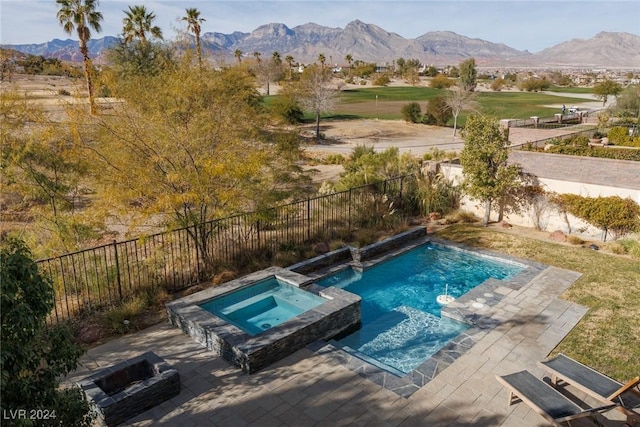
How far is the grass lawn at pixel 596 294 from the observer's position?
26.2ft

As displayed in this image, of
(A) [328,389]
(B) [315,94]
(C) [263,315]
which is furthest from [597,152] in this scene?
(B) [315,94]

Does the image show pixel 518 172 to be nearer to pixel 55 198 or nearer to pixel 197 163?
pixel 197 163

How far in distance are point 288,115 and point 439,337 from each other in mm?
34509

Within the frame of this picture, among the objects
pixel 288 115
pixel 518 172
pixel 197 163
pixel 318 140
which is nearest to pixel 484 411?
pixel 197 163

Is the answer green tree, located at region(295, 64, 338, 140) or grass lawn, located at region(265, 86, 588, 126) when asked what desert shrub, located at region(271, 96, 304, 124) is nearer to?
green tree, located at region(295, 64, 338, 140)

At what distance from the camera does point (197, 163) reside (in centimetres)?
976

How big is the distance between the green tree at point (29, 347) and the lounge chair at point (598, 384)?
6.26m

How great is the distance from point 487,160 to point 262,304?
944cm

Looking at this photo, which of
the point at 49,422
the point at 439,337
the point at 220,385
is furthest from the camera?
the point at 439,337

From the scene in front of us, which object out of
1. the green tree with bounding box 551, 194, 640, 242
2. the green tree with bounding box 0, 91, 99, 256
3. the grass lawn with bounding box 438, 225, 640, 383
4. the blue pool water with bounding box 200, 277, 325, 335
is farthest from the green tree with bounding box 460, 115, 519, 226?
the green tree with bounding box 0, 91, 99, 256

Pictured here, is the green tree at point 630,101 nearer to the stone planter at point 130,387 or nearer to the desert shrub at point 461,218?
the desert shrub at point 461,218

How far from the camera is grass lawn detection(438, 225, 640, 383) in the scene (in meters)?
7.98

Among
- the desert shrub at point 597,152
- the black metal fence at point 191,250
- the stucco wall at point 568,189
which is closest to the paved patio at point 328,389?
the black metal fence at point 191,250

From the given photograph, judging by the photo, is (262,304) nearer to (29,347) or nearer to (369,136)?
(29,347)
